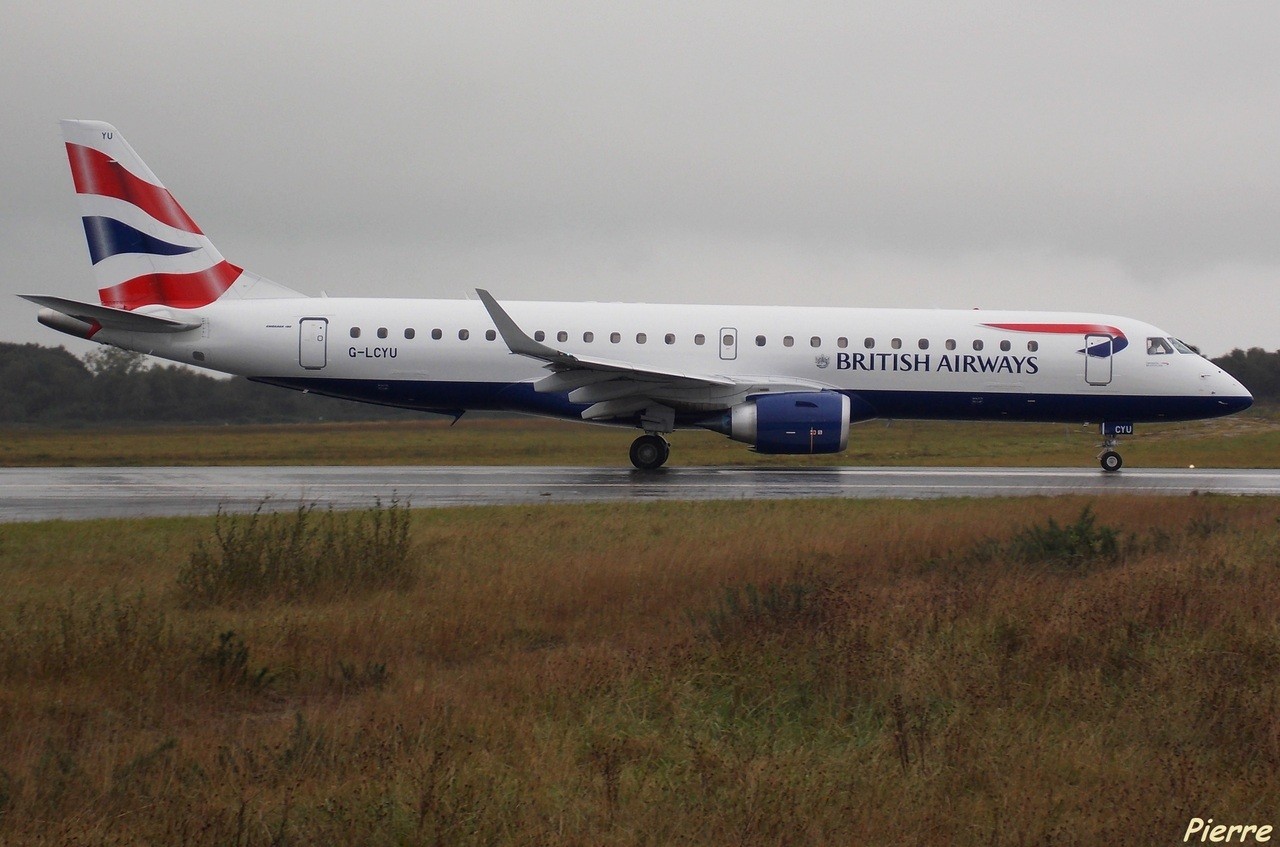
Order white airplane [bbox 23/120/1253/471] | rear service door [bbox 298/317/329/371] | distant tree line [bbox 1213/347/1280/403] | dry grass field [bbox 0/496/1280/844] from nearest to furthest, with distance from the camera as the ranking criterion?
dry grass field [bbox 0/496/1280/844] → white airplane [bbox 23/120/1253/471] → rear service door [bbox 298/317/329/371] → distant tree line [bbox 1213/347/1280/403]

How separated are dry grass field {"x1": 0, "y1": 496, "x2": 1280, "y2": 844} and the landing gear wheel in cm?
1051

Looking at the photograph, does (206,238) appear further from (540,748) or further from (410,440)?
(540,748)

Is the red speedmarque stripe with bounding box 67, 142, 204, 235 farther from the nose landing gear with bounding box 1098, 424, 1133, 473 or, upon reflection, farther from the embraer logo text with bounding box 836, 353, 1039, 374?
the nose landing gear with bounding box 1098, 424, 1133, 473

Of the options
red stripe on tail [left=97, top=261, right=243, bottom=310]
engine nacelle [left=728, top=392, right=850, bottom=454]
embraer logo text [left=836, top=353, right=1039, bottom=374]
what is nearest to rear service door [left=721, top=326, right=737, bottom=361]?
engine nacelle [left=728, top=392, right=850, bottom=454]

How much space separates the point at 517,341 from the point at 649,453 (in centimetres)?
360

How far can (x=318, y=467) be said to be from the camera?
22.4 metres

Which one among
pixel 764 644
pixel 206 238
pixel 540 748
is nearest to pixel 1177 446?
pixel 206 238

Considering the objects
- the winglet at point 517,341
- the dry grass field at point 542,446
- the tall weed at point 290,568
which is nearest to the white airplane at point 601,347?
the winglet at point 517,341

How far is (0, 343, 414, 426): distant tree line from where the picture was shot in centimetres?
3847

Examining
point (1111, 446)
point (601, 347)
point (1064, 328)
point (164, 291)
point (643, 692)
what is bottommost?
point (643, 692)

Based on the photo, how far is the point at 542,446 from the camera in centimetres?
2911

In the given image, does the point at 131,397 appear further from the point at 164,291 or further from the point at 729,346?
the point at 729,346

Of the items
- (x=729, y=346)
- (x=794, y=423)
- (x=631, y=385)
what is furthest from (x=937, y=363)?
(x=631, y=385)

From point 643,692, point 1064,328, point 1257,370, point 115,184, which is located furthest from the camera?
point 1257,370
